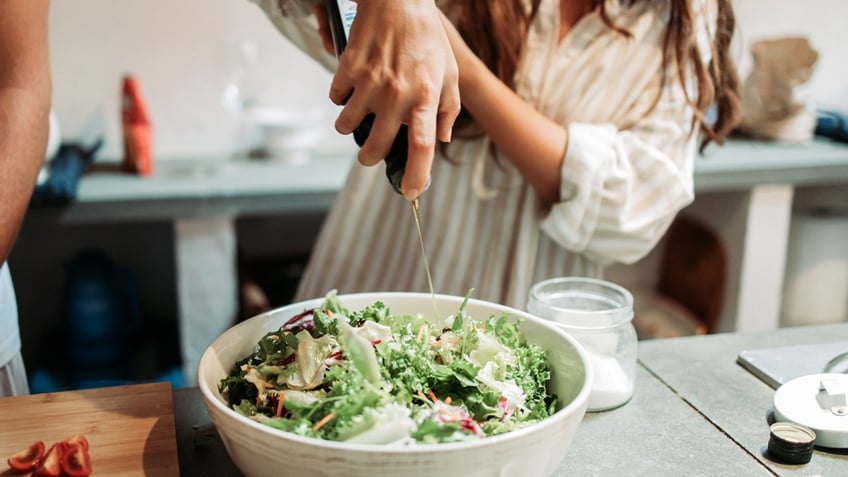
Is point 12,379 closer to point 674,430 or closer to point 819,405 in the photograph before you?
point 674,430

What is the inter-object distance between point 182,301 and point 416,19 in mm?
1755

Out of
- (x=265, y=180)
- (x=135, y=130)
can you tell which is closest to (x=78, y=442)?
(x=265, y=180)

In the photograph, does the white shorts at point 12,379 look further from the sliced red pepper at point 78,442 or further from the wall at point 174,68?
the wall at point 174,68

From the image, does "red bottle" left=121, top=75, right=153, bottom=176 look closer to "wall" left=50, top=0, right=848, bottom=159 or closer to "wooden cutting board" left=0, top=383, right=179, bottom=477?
"wall" left=50, top=0, right=848, bottom=159

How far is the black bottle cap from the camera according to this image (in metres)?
0.88

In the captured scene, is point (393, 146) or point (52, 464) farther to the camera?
point (393, 146)

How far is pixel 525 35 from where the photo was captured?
1395 mm

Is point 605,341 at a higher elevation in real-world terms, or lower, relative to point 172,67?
lower

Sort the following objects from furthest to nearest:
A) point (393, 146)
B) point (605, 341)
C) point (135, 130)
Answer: point (135, 130) → point (605, 341) → point (393, 146)

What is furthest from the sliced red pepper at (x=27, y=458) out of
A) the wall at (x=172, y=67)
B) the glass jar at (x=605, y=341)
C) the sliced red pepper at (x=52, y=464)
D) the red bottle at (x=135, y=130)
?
the wall at (x=172, y=67)

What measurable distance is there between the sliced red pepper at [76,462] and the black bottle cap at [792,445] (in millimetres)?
738

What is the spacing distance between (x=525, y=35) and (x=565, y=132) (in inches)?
7.9

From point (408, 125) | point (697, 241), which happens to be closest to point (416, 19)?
point (408, 125)

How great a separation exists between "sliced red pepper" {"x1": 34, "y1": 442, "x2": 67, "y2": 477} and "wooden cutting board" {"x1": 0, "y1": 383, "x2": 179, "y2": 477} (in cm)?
3
